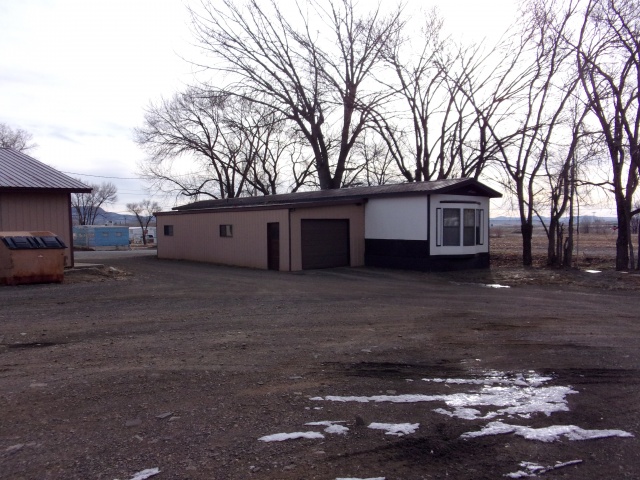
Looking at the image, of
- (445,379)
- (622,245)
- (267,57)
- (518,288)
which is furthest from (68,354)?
(267,57)

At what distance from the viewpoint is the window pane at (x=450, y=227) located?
19703mm

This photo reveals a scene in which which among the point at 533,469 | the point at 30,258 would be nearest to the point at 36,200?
the point at 30,258

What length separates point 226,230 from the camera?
77.2 ft

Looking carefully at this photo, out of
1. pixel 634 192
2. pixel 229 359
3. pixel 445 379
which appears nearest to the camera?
pixel 445 379

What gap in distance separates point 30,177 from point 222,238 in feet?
25.7

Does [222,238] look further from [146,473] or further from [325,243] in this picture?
[146,473]

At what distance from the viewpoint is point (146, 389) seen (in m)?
5.69

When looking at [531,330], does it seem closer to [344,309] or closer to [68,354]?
[344,309]

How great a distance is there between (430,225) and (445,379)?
13.6m

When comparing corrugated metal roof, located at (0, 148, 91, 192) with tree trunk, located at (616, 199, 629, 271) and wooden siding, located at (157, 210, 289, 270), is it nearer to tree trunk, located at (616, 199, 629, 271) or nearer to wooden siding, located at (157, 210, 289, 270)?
wooden siding, located at (157, 210, 289, 270)

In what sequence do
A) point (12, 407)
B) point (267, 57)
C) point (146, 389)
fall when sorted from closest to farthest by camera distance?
point (12, 407) → point (146, 389) → point (267, 57)

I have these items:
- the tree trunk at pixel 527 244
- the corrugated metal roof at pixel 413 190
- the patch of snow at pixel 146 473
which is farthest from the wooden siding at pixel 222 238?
the patch of snow at pixel 146 473

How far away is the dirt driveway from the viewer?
13.4 feet

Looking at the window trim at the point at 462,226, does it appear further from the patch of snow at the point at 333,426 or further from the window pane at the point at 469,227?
the patch of snow at the point at 333,426
